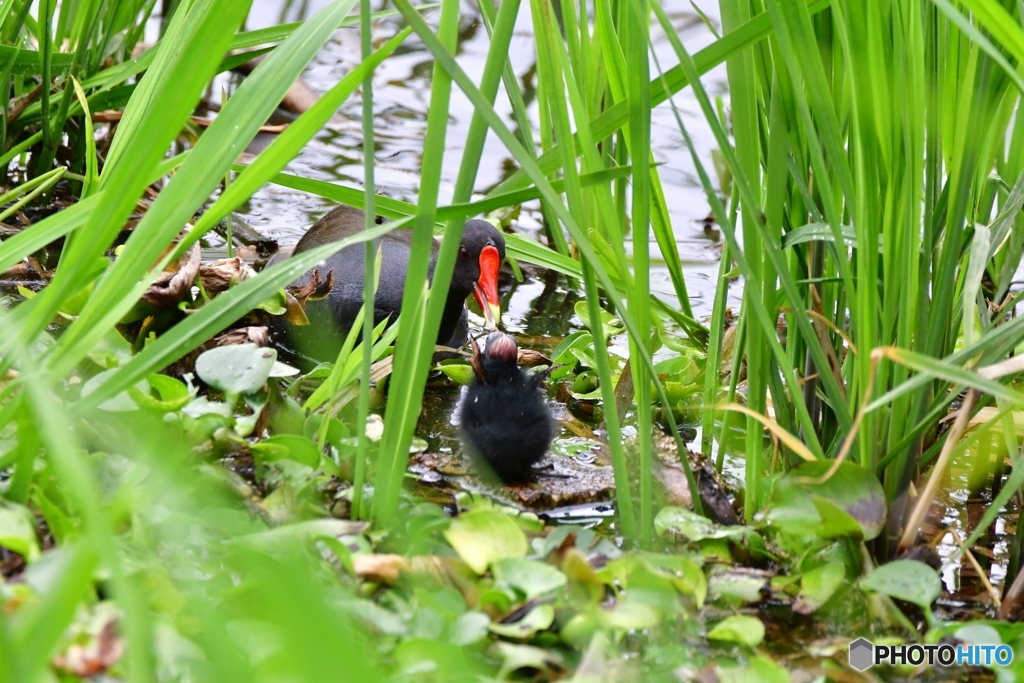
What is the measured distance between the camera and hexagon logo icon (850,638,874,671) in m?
1.40

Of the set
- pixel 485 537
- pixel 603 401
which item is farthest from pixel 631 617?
pixel 603 401

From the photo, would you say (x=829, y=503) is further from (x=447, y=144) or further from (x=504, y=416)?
(x=447, y=144)

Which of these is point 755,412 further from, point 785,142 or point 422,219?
point 422,219

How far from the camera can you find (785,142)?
→ 1.48 metres

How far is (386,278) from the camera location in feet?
11.2

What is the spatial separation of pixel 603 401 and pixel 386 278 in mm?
1906

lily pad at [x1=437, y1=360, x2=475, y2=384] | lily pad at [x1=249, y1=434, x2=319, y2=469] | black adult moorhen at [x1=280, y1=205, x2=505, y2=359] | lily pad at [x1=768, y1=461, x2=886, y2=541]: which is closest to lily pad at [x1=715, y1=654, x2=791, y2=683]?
lily pad at [x1=768, y1=461, x2=886, y2=541]

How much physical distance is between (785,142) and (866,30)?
17 centimetres

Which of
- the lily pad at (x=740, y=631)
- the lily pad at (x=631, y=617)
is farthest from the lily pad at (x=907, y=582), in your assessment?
the lily pad at (x=631, y=617)

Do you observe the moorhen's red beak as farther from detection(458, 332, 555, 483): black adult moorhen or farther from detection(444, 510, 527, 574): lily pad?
detection(444, 510, 527, 574): lily pad

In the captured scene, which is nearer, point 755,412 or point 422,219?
point 422,219

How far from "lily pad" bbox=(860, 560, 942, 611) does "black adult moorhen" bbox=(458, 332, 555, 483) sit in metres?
0.75

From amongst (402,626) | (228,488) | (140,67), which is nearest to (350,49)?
(140,67)

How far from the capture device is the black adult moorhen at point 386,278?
3.17 meters
